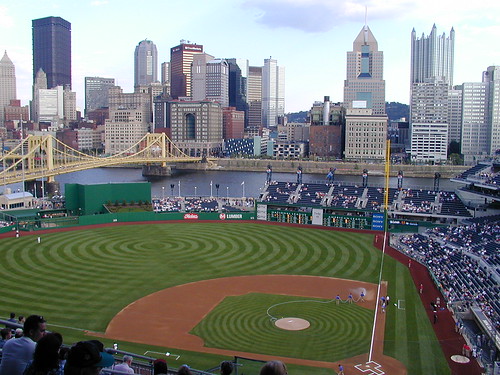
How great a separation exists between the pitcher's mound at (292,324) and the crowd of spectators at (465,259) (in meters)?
8.36

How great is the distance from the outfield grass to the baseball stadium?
0.13 meters

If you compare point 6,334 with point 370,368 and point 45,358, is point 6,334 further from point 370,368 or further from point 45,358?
point 370,368

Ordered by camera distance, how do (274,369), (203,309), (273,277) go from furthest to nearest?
(273,277), (203,309), (274,369)

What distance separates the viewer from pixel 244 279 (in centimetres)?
3403

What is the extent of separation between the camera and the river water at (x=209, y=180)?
96.1 metres

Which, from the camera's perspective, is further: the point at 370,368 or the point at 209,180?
the point at 209,180

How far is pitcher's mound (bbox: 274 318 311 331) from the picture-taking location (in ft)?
81.7

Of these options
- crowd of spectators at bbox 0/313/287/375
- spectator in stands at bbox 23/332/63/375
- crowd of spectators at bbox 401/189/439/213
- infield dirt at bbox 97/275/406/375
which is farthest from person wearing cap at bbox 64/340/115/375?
crowd of spectators at bbox 401/189/439/213

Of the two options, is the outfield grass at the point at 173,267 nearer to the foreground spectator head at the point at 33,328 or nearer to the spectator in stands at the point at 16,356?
the foreground spectator head at the point at 33,328

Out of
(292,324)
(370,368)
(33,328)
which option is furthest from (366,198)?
(33,328)

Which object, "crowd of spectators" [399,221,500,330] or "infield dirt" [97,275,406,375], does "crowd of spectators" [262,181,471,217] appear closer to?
"crowd of spectators" [399,221,500,330]

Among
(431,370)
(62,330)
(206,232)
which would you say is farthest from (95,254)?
(431,370)

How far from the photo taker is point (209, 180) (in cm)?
11512

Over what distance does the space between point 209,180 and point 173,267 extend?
78.7m
